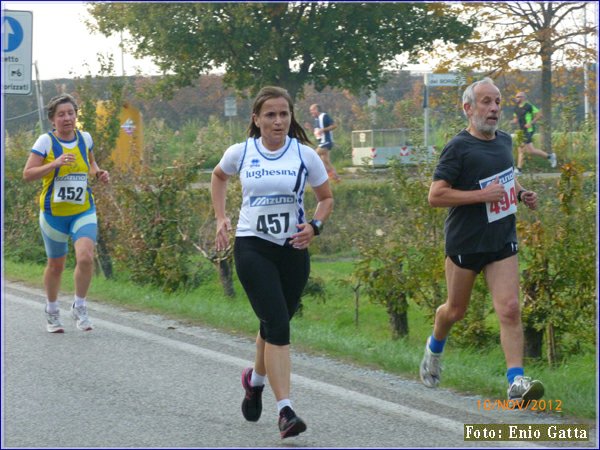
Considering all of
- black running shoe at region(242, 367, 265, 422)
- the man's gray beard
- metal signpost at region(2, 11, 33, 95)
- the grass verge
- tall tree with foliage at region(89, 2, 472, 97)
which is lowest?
the grass verge

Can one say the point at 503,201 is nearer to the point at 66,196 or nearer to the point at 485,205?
the point at 485,205

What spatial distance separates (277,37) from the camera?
32.4 metres

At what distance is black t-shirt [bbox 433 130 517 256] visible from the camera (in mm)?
6805

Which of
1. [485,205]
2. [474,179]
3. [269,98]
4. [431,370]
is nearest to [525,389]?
[431,370]

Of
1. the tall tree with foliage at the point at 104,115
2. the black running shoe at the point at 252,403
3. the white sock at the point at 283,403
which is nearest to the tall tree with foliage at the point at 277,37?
the tall tree with foliage at the point at 104,115

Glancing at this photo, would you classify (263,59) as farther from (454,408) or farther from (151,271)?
(454,408)

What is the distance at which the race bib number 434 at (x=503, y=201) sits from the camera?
6.80 m

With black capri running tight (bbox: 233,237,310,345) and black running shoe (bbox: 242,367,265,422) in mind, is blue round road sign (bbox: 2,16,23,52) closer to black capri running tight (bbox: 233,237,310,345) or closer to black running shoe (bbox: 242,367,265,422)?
black capri running tight (bbox: 233,237,310,345)

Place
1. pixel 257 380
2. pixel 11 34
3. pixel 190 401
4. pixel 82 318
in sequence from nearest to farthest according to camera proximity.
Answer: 1. pixel 257 380
2. pixel 190 401
3. pixel 82 318
4. pixel 11 34

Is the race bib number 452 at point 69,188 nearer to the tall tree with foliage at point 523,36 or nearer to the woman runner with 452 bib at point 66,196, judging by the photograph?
the woman runner with 452 bib at point 66,196

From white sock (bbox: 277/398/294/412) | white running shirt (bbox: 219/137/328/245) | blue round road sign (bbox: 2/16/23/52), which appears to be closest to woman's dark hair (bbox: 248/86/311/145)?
white running shirt (bbox: 219/137/328/245)

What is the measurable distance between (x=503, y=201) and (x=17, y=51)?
910 cm

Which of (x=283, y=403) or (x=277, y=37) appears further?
(x=277, y=37)

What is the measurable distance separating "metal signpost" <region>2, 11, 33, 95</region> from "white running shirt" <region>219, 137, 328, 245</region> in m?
8.22
